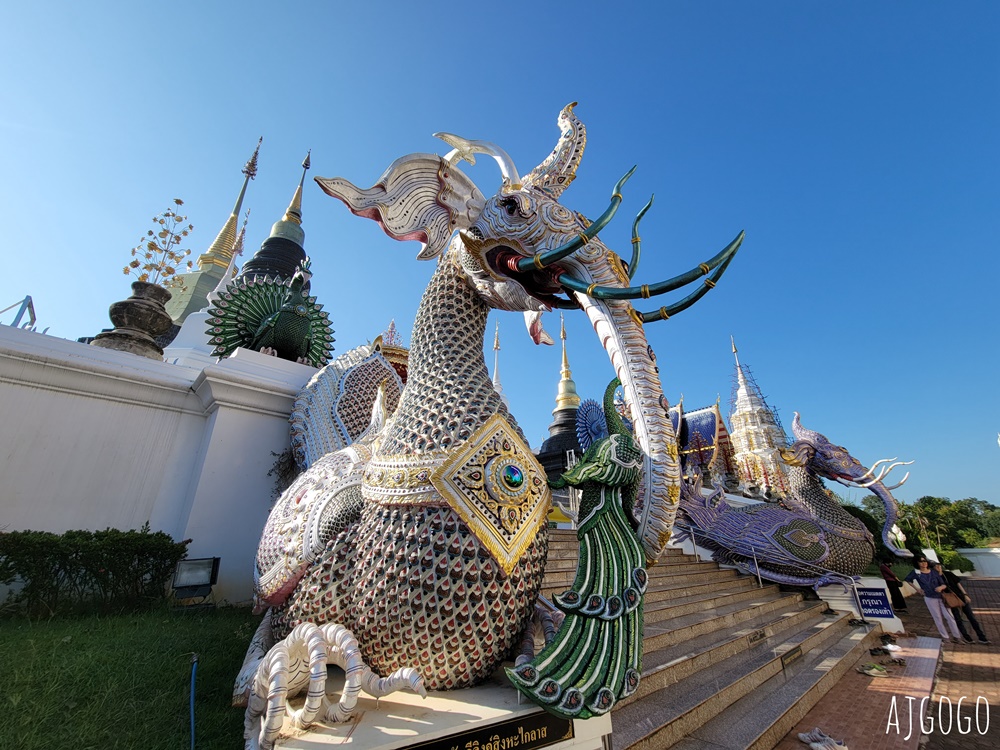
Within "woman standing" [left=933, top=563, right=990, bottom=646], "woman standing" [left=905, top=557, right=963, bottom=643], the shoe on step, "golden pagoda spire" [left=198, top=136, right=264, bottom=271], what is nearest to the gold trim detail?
the shoe on step

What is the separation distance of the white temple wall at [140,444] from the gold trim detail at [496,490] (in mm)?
3604

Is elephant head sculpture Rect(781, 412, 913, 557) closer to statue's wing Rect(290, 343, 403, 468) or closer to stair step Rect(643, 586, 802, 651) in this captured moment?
stair step Rect(643, 586, 802, 651)

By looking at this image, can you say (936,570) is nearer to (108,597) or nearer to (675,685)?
(675,685)

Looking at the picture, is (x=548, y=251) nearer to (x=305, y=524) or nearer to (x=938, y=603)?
(x=305, y=524)

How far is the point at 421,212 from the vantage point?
7.79 ft

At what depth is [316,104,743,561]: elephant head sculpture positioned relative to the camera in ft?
5.49

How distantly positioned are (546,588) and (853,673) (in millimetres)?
3418

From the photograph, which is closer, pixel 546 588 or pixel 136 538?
pixel 136 538

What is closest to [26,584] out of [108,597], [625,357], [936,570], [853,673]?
[108,597]

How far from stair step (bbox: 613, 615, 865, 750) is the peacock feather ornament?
5.23 metres

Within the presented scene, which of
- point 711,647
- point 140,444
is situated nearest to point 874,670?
point 711,647

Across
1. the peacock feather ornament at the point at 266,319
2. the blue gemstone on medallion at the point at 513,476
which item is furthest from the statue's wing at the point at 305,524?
the peacock feather ornament at the point at 266,319

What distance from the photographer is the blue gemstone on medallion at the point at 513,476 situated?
1.96m

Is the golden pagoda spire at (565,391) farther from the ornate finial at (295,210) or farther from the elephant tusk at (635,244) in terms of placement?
the elephant tusk at (635,244)
